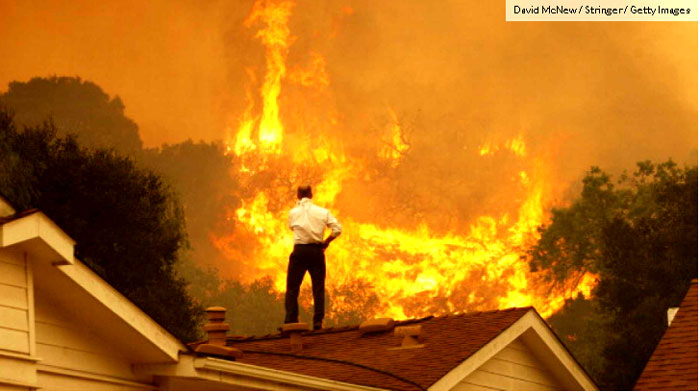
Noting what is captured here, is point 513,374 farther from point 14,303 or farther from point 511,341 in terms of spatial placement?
point 14,303

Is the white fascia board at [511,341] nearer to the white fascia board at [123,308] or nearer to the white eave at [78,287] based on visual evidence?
the white fascia board at [123,308]

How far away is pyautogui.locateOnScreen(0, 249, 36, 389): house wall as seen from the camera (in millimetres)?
10930

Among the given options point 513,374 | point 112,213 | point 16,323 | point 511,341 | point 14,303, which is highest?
point 112,213

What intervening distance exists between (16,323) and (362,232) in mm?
52630

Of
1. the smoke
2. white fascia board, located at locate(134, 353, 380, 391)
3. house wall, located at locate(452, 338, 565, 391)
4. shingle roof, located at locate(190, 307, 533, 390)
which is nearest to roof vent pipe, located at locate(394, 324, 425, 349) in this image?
shingle roof, located at locate(190, 307, 533, 390)

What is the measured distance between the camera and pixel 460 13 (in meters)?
68.3

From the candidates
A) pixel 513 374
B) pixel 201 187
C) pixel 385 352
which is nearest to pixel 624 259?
pixel 201 187

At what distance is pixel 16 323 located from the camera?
1110 cm

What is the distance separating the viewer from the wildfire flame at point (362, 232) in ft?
198

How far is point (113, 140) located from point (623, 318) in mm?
24036

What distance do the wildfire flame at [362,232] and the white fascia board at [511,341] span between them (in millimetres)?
41084

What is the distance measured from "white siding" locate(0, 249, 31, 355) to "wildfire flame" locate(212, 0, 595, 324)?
47268mm

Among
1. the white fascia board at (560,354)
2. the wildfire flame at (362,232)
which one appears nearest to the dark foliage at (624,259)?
the wildfire flame at (362,232)

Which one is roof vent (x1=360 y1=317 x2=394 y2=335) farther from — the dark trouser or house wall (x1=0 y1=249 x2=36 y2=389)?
house wall (x1=0 y1=249 x2=36 y2=389)
